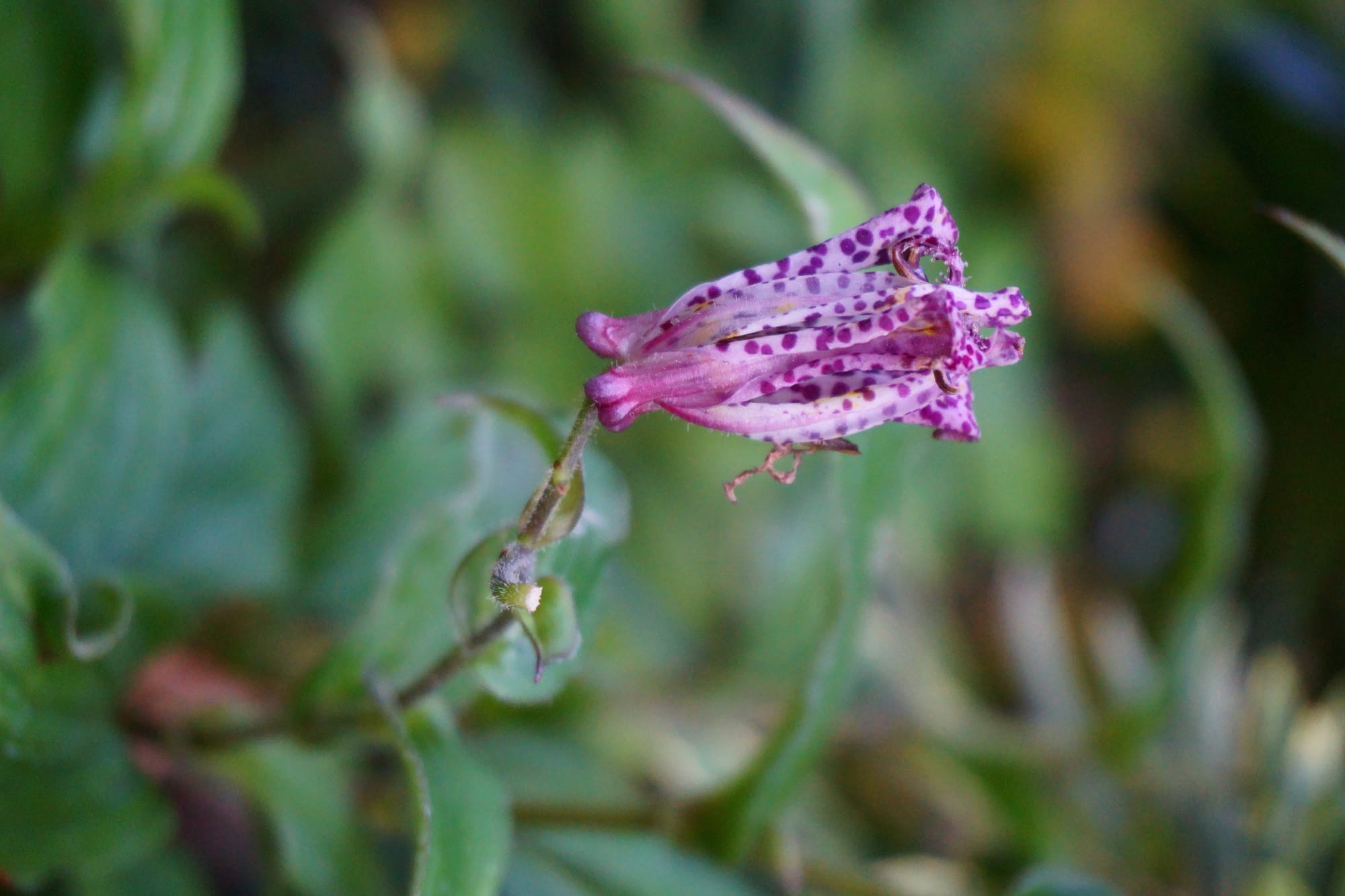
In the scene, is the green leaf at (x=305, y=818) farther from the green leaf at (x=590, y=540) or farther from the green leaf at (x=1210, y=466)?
the green leaf at (x=1210, y=466)

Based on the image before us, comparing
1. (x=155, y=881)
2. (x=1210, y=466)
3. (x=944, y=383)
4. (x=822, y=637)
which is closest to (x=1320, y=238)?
(x=944, y=383)

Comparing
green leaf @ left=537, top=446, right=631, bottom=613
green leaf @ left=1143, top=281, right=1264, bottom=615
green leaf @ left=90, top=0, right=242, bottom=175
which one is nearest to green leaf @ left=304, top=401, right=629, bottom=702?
green leaf @ left=537, top=446, right=631, bottom=613

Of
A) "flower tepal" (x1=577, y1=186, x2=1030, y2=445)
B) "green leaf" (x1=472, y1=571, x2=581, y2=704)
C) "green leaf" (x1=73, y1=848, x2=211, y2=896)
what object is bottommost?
"green leaf" (x1=73, y1=848, x2=211, y2=896)

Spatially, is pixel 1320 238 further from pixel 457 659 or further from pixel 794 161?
pixel 457 659

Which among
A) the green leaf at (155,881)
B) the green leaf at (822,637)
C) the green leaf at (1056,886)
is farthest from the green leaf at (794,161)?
→ the green leaf at (155,881)

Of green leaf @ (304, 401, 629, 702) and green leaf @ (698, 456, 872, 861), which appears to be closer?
green leaf @ (304, 401, 629, 702)

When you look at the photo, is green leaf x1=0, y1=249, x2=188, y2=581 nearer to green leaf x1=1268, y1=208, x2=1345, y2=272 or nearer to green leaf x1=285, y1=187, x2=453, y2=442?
green leaf x1=285, y1=187, x2=453, y2=442

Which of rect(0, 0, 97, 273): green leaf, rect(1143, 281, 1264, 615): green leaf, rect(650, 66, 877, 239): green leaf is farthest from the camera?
rect(1143, 281, 1264, 615): green leaf
